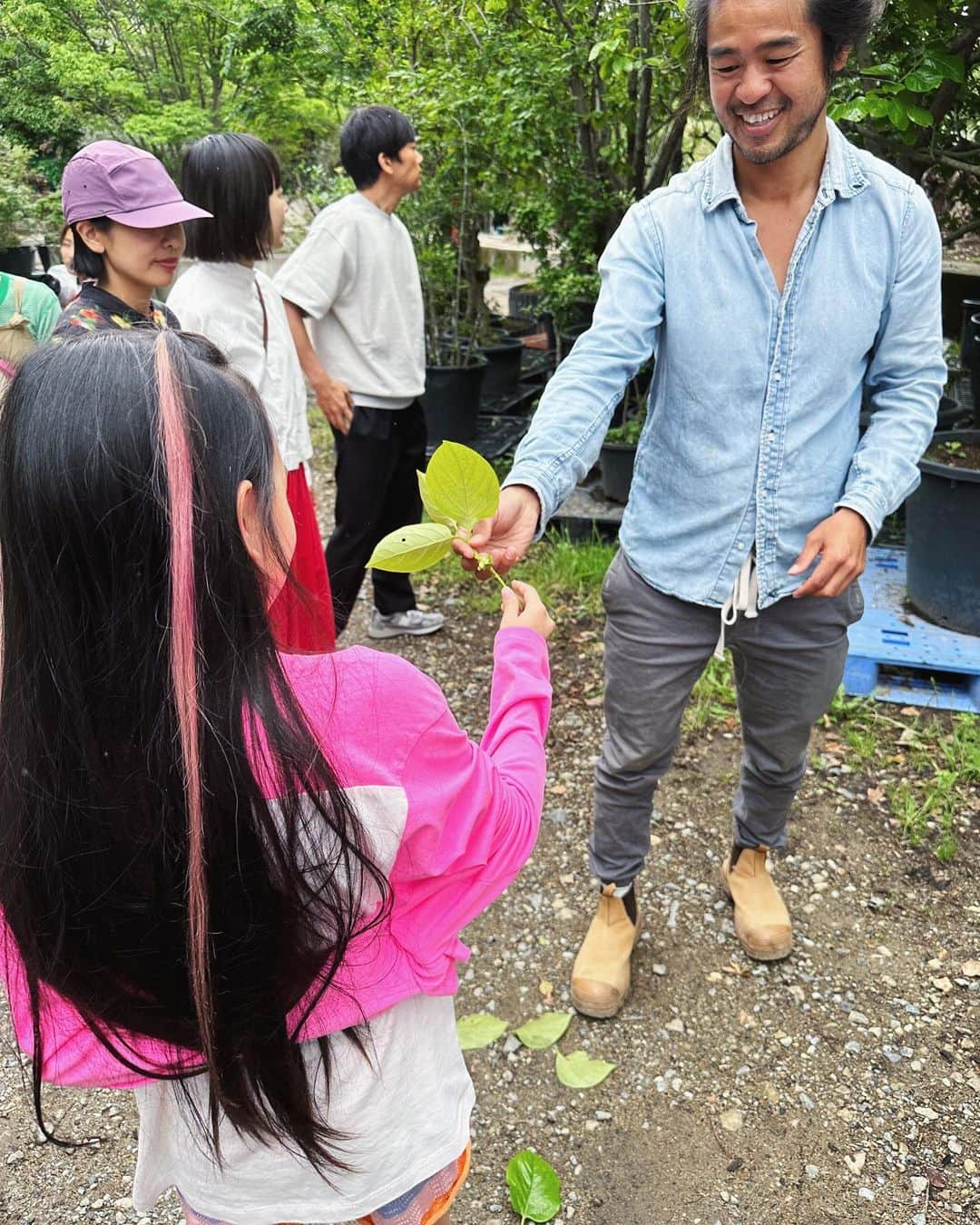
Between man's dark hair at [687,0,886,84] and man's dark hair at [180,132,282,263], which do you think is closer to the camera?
man's dark hair at [687,0,886,84]

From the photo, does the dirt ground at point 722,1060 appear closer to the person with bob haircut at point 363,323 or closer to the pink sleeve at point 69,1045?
the pink sleeve at point 69,1045

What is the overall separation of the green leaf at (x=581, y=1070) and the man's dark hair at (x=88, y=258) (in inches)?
86.3

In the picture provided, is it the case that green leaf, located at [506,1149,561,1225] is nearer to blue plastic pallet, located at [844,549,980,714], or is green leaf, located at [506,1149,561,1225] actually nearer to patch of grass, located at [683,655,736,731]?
patch of grass, located at [683,655,736,731]

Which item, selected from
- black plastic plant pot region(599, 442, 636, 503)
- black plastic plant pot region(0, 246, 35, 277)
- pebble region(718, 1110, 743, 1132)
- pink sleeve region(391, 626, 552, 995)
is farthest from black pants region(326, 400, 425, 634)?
black plastic plant pot region(0, 246, 35, 277)

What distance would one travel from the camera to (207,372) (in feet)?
2.83

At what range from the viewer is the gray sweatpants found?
1.90 m

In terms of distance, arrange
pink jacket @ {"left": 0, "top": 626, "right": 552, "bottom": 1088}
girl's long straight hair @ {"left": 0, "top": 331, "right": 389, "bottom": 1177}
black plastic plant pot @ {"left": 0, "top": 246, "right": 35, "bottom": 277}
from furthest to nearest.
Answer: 1. black plastic plant pot @ {"left": 0, "top": 246, "right": 35, "bottom": 277}
2. pink jacket @ {"left": 0, "top": 626, "right": 552, "bottom": 1088}
3. girl's long straight hair @ {"left": 0, "top": 331, "right": 389, "bottom": 1177}

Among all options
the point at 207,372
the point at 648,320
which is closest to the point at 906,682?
the point at 648,320

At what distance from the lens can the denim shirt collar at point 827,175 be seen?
1674 millimetres

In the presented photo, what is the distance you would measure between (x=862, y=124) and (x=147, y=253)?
9.01 feet

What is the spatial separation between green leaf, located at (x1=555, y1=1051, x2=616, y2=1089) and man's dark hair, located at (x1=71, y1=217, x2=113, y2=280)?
2.19m

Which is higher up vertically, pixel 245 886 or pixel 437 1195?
pixel 245 886

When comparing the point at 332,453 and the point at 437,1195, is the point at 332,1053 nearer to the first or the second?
the point at 437,1195

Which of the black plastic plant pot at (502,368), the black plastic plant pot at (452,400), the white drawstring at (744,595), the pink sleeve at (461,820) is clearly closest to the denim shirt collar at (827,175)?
the white drawstring at (744,595)
